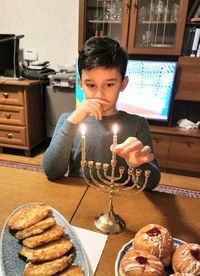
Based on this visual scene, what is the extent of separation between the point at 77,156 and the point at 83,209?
1.09ft

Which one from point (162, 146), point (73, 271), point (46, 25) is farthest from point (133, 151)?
point (46, 25)

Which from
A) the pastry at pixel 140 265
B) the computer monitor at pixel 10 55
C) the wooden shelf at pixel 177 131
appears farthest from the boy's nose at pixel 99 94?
A: the computer monitor at pixel 10 55

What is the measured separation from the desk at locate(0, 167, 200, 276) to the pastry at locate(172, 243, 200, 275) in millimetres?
111

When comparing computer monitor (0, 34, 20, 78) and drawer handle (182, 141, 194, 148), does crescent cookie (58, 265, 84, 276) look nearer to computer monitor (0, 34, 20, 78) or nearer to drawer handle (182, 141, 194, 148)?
drawer handle (182, 141, 194, 148)

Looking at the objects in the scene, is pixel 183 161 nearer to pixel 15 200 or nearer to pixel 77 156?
pixel 77 156

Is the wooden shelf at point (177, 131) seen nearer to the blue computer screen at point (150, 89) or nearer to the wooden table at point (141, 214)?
the blue computer screen at point (150, 89)

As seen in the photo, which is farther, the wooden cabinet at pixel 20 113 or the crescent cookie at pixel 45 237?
the wooden cabinet at pixel 20 113

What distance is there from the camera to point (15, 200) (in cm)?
70

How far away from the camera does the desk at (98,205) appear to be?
23.7 inches

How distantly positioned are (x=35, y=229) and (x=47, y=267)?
0.10 metres

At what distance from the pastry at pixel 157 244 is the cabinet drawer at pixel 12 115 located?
208 cm

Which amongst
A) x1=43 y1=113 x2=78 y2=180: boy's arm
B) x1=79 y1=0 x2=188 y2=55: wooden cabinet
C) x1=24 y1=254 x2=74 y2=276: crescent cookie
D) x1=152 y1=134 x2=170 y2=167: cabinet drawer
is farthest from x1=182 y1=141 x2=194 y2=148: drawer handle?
x1=24 y1=254 x2=74 y2=276: crescent cookie

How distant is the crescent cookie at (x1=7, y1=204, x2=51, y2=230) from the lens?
21.1 inches

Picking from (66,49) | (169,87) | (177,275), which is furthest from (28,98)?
(177,275)
